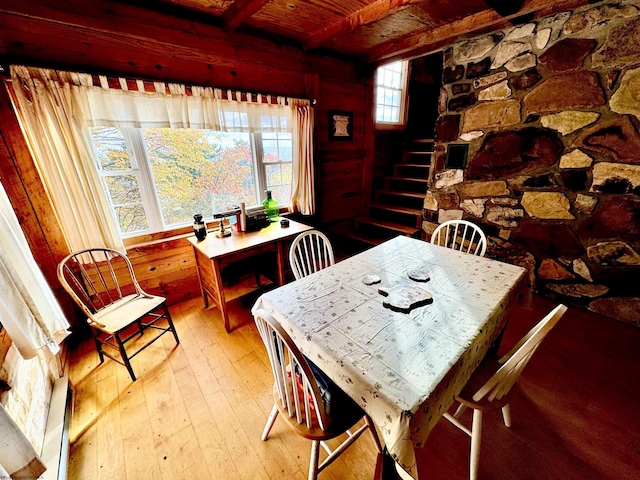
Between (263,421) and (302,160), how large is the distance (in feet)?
7.53

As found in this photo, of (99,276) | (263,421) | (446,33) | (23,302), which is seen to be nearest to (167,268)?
(99,276)

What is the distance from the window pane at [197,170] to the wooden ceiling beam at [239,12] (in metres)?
0.83

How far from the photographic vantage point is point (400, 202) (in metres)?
3.64

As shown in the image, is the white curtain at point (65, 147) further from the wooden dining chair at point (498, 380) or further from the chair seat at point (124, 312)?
the wooden dining chair at point (498, 380)

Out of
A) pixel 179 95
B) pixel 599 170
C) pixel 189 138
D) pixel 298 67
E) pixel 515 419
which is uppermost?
pixel 298 67

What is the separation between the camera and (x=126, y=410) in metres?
1.48

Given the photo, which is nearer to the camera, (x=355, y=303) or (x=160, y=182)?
(x=355, y=303)

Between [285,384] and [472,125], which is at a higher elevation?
[472,125]

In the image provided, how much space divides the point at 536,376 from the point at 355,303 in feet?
4.50

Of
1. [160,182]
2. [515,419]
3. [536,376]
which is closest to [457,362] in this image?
[515,419]

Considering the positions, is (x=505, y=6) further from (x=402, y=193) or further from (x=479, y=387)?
(x=479, y=387)

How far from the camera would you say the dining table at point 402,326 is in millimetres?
771

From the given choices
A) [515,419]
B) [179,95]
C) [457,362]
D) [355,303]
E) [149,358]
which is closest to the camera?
[457,362]

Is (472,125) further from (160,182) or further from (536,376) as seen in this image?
(160,182)
